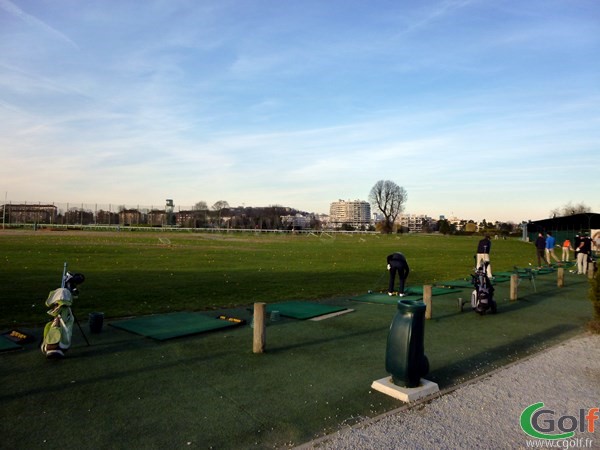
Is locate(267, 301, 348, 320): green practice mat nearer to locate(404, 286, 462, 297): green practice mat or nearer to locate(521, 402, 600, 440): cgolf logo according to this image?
locate(404, 286, 462, 297): green practice mat

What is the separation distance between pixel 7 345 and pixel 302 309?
19.5 feet

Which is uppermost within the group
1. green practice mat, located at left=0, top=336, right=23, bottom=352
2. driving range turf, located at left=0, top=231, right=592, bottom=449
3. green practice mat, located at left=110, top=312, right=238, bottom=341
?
green practice mat, located at left=0, top=336, right=23, bottom=352

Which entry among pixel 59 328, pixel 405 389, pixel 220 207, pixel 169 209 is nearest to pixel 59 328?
pixel 59 328

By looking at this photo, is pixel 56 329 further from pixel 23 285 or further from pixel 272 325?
pixel 23 285

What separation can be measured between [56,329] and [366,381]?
4507 millimetres

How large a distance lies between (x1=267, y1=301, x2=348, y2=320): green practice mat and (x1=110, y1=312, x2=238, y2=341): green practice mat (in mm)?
1623

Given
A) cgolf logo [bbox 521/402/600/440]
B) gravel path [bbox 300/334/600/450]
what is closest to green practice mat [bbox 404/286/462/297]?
gravel path [bbox 300/334/600/450]

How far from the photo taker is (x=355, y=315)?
1020cm

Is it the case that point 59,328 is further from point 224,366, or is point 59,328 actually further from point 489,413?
point 489,413

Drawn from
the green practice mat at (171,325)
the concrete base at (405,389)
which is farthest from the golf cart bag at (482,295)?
the green practice mat at (171,325)

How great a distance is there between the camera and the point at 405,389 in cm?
538

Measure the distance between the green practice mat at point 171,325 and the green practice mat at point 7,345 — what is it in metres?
1.78

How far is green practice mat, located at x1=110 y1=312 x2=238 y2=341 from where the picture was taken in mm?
8016

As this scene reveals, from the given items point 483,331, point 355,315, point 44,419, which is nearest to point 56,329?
point 44,419
